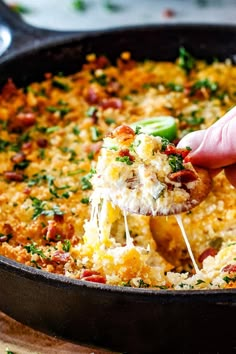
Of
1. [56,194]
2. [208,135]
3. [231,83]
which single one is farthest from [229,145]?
[231,83]

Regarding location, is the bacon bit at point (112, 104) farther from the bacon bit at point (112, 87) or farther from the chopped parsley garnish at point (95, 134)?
the chopped parsley garnish at point (95, 134)

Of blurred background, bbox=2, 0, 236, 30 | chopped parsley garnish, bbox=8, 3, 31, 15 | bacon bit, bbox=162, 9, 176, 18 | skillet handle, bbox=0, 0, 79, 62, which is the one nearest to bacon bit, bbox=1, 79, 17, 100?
skillet handle, bbox=0, 0, 79, 62

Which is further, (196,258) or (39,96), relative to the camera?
(39,96)

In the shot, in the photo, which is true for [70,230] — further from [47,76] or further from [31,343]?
[47,76]

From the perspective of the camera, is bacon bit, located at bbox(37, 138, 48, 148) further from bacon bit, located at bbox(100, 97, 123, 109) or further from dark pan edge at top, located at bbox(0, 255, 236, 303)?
dark pan edge at top, located at bbox(0, 255, 236, 303)

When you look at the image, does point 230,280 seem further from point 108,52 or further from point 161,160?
point 108,52

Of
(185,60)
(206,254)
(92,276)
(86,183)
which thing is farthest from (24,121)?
(92,276)
